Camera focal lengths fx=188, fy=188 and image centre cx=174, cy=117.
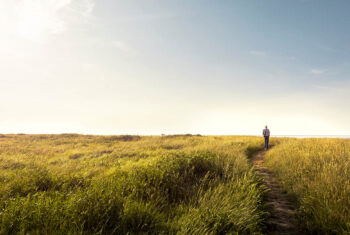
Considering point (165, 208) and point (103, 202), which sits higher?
Answer: point (103, 202)

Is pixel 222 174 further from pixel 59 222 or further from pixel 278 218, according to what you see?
pixel 59 222

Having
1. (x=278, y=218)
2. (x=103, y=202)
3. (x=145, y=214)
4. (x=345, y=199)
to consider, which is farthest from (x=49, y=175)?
(x=345, y=199)

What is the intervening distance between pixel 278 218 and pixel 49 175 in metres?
6.56

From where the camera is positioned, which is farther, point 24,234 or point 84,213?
point 84,213

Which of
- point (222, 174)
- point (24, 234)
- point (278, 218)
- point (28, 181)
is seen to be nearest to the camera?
point (24, 234)

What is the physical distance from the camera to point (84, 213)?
125 inches

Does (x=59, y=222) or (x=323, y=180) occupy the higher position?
(x=323, y=180)

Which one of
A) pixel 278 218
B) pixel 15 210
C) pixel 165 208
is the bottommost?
pixel 278 218

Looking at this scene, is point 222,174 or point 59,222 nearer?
point 59,222

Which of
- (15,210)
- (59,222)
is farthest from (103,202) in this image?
(15,210)

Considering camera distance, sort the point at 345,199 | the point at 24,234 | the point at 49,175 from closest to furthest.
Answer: the point at 24,234, the point at 345,199, the point at 49,175

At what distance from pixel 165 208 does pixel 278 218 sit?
2661 millimetres

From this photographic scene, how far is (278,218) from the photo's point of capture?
437 cm

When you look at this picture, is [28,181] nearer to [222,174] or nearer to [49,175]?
[49,175]
